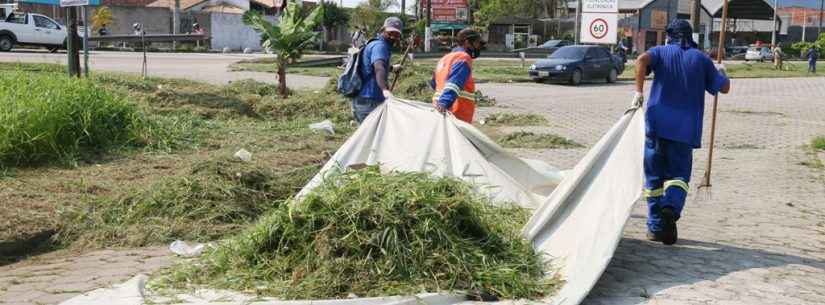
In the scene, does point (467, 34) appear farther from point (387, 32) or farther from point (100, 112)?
point (100, 112)

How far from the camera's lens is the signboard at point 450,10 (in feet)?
178

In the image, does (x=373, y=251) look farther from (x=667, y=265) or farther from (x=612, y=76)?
(x=612, y=76)

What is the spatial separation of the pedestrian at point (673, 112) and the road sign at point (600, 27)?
23384 mm

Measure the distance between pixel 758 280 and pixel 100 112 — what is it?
7261mm

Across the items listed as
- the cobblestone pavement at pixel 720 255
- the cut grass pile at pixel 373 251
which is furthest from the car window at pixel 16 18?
the cut grass pile at pixel 373 251

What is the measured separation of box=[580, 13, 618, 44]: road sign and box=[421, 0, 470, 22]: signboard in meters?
24.8

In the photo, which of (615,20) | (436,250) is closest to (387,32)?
(436,250)

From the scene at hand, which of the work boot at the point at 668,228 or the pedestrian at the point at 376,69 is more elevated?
the pedestrian at the point at 376,69

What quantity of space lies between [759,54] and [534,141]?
167 ft

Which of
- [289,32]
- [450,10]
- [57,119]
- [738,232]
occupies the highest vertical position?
[450,10]

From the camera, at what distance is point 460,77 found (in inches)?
298

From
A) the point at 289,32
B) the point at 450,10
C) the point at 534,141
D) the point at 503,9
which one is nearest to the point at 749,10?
the point at 503,9

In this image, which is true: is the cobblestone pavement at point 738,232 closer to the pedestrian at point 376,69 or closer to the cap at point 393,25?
the pedestrian at point 376,69

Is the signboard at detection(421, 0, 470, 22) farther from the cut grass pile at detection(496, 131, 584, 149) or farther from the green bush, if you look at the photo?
the green bush
